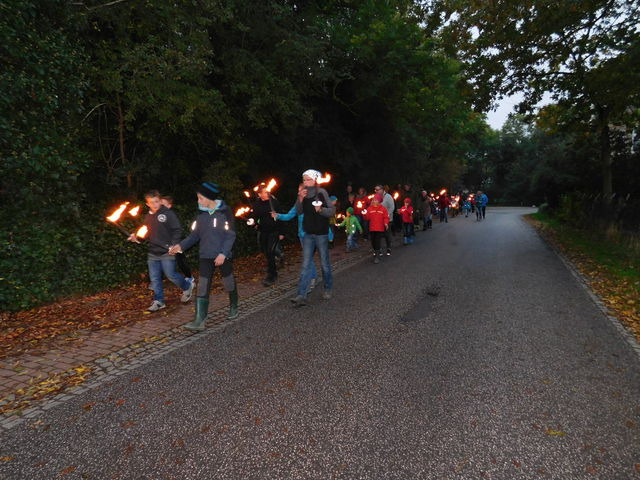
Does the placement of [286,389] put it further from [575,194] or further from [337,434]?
[575,194]

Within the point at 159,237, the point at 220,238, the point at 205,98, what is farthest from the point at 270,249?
the point at 205,98

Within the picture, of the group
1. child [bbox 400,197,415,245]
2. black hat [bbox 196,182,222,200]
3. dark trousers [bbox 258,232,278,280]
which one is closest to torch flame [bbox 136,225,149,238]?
black hat [bbox 196,182,222,200]

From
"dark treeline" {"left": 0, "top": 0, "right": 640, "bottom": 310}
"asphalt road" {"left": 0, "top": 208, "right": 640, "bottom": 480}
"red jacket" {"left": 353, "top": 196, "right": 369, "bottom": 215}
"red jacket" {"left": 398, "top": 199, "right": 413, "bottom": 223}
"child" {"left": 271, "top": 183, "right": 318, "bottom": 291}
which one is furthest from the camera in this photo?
"red jacket" {"left": 398, "top": 199, "right": 413, "bottom": 223}

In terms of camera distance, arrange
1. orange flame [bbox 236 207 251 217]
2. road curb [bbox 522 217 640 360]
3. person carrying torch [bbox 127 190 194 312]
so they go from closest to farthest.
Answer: road curb [bbox 522 217 640 360]
person carrying torch [bbox 127 190 194 312]
orange flame [bbox 236 207 251 217]

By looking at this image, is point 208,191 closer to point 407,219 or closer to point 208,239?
point 208,239

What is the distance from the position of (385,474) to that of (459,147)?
3944 cm

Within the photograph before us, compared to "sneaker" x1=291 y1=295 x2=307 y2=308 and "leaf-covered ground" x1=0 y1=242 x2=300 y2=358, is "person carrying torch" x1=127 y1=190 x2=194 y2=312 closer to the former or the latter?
"leaf-covered ground" x1=0 y1=242 x2=300 y2=358

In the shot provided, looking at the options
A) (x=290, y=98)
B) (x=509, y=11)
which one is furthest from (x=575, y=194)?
(x=290, y=98)

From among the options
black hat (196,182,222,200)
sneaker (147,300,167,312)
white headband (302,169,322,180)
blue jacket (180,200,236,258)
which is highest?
white headband (302,169,322,180)

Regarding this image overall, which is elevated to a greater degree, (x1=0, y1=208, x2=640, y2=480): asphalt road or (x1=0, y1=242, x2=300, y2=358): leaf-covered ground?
(x1=0, y1=242, x2=300, y2=358): leaf-covered ground

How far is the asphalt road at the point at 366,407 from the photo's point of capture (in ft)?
8.76

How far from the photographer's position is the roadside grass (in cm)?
621

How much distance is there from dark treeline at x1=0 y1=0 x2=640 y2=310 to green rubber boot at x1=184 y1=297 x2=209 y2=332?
2.53 m

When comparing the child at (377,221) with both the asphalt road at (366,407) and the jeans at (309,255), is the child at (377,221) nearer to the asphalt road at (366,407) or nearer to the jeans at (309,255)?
the jeans at (309,255)
